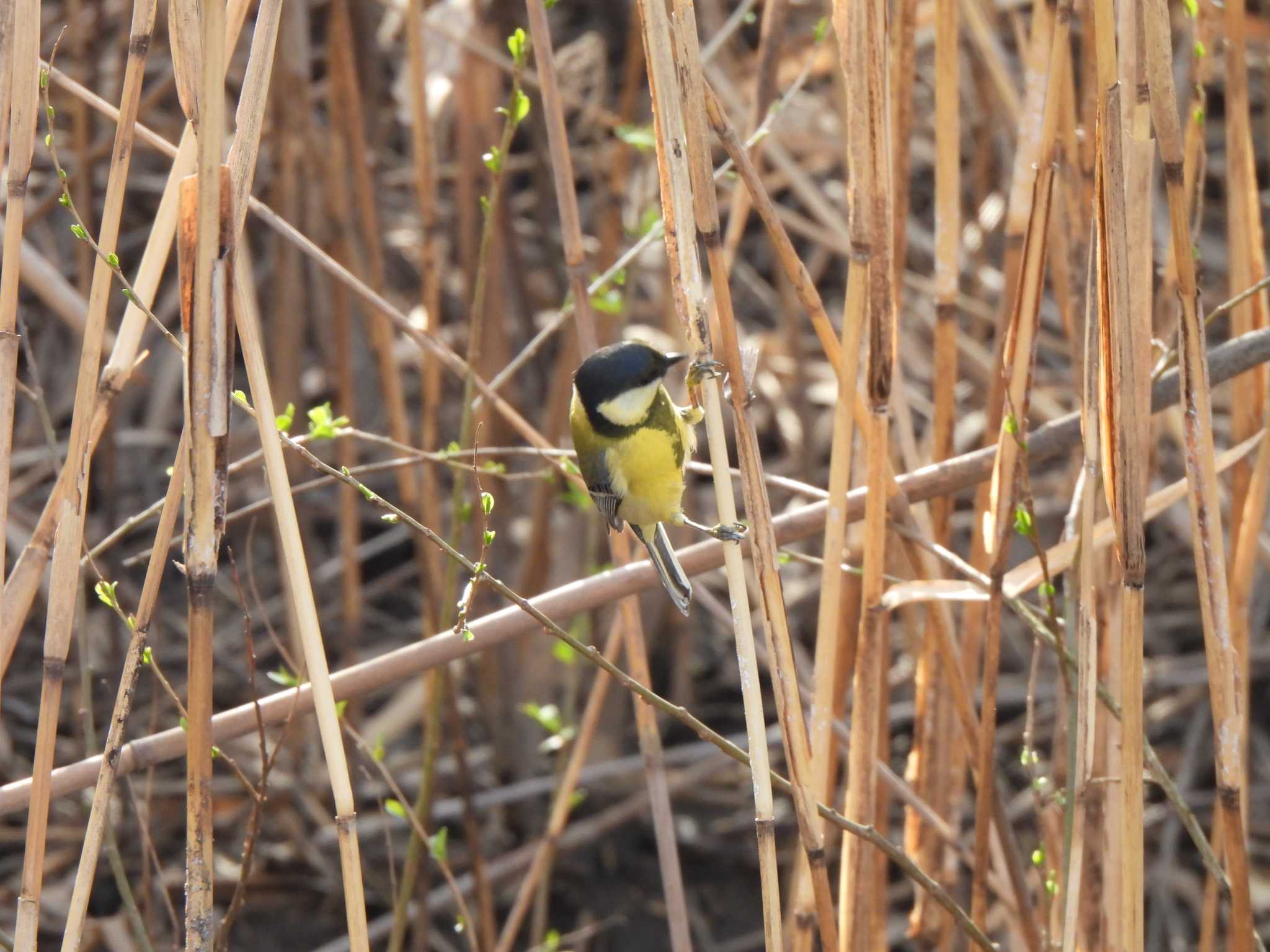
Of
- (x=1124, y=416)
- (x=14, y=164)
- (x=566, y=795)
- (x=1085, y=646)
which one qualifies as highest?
(x=14, y=164)

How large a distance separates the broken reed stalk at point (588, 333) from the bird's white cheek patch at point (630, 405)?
8cm

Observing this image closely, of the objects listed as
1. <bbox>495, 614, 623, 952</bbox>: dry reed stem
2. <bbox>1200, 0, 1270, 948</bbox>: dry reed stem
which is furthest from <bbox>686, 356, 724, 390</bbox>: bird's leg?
<bbox>1200, 0, 1270, 948</bbox>: dry reed stem

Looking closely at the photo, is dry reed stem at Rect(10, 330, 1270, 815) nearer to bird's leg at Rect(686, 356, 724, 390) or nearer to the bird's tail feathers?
the bird's tail feathers

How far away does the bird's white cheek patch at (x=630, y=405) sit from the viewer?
6.02ft

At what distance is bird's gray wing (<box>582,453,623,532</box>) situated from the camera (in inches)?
75.7

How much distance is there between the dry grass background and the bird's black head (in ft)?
0.28

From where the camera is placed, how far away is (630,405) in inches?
73.7

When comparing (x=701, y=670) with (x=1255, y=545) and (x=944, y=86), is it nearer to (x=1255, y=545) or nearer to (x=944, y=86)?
(x=1255, y=545)

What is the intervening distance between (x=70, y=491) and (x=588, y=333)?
72 cm

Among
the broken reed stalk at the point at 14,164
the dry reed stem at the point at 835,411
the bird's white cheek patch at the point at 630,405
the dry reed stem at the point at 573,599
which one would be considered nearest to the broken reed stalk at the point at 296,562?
the broken reed stalk at the point at 14,164

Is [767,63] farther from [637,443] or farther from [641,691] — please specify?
[641,691]

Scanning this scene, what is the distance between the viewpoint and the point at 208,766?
3.95ft

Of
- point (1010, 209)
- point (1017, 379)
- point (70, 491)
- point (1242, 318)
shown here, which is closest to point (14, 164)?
point (70, 491)

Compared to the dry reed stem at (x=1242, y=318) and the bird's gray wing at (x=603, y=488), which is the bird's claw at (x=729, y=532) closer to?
the bird's gray wing at (x=603, y=488)
